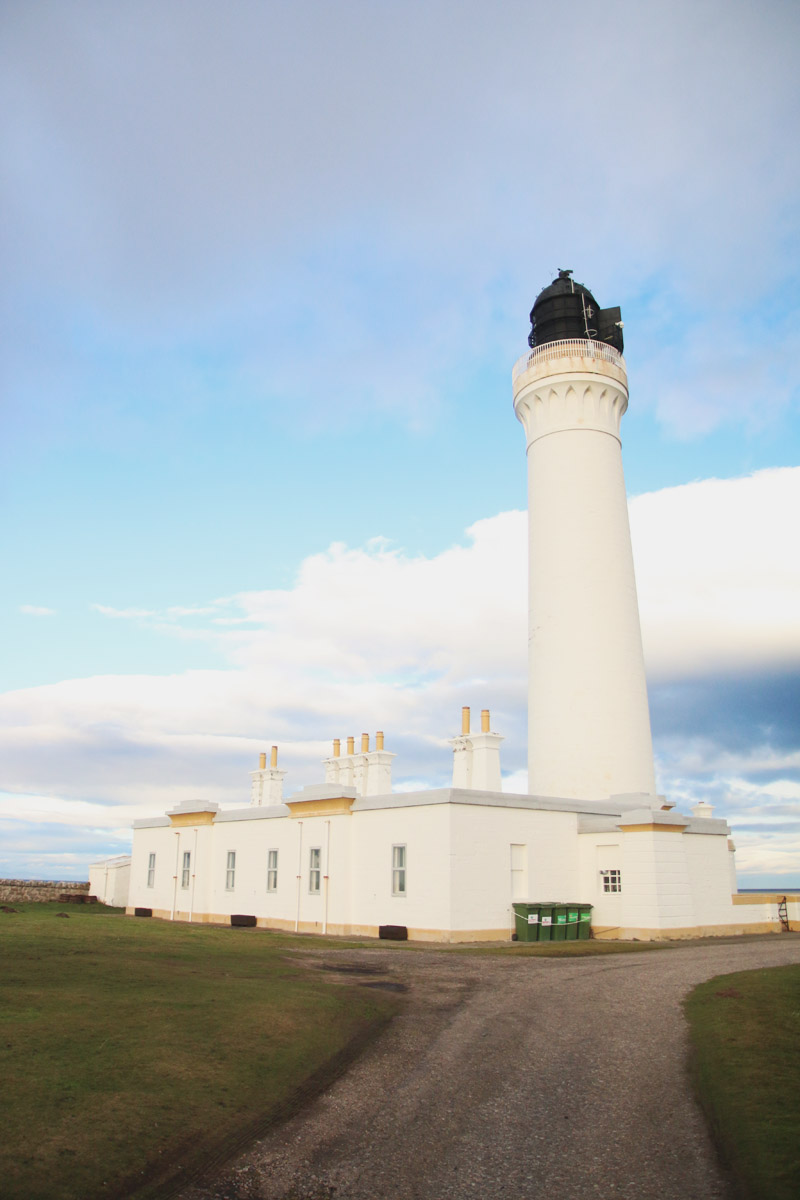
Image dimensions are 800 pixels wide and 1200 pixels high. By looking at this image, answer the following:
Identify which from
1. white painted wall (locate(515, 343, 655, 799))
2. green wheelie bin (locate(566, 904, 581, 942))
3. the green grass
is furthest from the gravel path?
white painted wall (locate(515, 343, 655, 799))

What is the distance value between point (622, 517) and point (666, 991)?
2246 cm

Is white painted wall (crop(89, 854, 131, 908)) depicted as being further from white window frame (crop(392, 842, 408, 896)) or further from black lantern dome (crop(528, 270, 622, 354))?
black lantern dome (crop(528, 270, 622, 354))

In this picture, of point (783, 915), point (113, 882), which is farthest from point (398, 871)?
point (113, 882)

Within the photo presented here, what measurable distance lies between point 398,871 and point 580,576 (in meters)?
13.2

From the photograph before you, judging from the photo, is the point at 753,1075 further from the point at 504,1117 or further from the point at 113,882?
the point at 113,882

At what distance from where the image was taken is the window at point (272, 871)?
30672 mm

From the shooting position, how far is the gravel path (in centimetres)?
652

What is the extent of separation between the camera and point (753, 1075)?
8938 mm

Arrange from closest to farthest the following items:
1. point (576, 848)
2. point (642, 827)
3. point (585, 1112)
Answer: point (585, 1112) < point (642, 827) < point (576, 848)

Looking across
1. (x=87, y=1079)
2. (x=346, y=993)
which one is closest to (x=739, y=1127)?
(x=87, y=1079)

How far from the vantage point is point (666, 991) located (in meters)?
14.2

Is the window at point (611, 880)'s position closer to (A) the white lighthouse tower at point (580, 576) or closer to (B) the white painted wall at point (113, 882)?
(A) the white lighthouse tower at point (580, 576)

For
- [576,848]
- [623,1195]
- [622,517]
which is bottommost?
[623,1195]

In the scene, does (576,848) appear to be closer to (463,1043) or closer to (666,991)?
(666,991)
